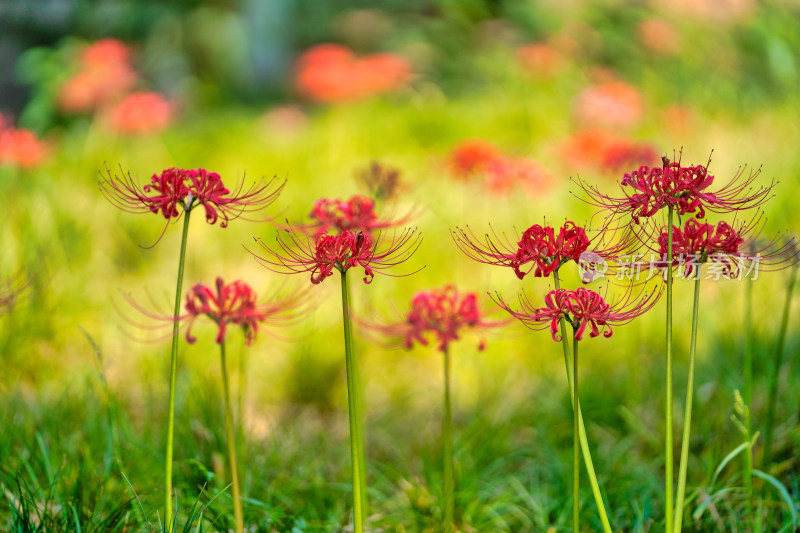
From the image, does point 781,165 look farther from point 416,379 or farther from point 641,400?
point 416,379

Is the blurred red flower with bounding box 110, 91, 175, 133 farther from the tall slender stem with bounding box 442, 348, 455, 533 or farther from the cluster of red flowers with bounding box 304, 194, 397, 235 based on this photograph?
the tall slender stem with bounding box 442, 348, 455, 533

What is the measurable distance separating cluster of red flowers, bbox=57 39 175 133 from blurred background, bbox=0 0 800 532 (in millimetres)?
21

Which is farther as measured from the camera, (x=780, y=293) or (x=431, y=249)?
(x=431, y=249)

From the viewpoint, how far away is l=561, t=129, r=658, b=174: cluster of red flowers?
3004 millimetres

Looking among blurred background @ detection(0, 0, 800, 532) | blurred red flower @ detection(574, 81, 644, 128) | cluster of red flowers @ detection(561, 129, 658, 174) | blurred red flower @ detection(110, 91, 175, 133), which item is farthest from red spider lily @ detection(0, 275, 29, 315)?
blurred red flower @ detection(574, 81, 644, 128)

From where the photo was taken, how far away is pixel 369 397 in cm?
294

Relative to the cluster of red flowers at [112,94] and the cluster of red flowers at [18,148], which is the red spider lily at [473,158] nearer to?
the cluster of red flowers at [18,148]

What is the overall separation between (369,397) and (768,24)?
2962mm

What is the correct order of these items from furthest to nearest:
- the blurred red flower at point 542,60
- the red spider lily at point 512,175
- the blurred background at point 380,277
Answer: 1. the blurred red flower at point 542,60
2. the red spider lily at point 512,175
3. the blurred background at point 380,277

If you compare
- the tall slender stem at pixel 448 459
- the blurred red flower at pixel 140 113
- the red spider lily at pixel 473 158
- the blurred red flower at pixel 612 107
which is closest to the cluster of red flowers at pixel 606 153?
the red spider lily at pixel 473 158

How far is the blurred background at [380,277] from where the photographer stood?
209 centimetres

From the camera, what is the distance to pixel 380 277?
11.4 ft

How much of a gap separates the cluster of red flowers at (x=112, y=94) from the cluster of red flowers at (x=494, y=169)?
2122 mm

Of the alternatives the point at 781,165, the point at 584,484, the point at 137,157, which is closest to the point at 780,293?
the point at 781,165
